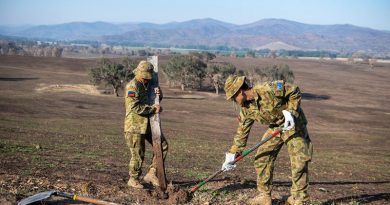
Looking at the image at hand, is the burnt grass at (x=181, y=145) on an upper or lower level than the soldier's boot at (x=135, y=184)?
lower

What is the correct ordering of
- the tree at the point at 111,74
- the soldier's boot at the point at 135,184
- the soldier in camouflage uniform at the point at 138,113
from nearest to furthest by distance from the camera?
the soldier in camouflage uniform at the point at 138,113, the soldier's boot at the point at 135,184, the tree at the point at 111,74

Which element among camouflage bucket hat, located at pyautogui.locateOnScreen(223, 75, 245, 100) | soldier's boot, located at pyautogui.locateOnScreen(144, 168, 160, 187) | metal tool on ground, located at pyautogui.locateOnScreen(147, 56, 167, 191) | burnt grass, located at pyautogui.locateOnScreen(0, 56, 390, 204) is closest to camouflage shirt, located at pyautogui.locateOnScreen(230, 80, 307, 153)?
camouflage bucket hat, located at pyautogui.locateOnScreen(223, 75, 245, 100)

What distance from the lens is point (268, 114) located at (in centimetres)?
744

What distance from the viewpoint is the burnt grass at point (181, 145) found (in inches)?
331

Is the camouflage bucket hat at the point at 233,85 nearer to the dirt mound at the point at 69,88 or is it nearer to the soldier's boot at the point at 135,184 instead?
the soldier's boot at the point at 135,184

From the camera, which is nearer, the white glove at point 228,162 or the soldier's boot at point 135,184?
the white glove at point 228,162

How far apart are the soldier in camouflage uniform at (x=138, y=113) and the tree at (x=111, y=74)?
2130 inches

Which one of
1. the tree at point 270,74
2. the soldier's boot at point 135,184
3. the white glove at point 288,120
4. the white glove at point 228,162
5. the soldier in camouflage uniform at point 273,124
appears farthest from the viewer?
the tree at point 270,74

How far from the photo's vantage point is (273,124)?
7.65 metres

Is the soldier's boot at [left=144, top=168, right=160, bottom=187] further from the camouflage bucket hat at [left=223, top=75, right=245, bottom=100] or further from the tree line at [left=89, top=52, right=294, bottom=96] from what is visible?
the tree line at [left=89, top=52, right=294, bottom=96]

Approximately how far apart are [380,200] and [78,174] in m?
6.53

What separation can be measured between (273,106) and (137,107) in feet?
8.73

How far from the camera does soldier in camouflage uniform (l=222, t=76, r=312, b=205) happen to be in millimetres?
7160

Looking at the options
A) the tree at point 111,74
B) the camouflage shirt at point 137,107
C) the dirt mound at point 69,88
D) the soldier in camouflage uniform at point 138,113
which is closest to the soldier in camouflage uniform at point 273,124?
the soldier in camouflage uniform at point 138,113
